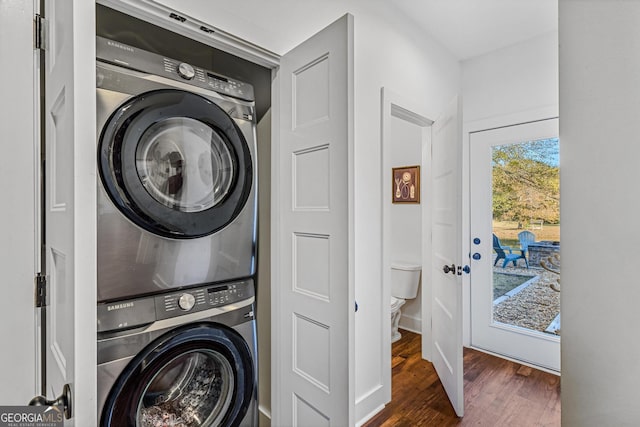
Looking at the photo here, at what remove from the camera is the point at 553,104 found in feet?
8.24

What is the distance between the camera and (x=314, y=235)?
1.32 metres

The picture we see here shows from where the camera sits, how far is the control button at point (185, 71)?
129 centimetres

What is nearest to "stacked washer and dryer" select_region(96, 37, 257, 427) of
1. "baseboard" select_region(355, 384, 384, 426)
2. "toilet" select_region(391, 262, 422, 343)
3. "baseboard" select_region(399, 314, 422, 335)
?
"baseboard" select_region(355, 384, 384, 426)

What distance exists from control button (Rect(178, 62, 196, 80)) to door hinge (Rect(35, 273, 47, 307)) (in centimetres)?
90

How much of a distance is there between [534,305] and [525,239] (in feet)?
1.93

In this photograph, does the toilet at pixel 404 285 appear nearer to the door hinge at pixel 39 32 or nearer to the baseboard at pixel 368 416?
the baseboard at pixel 368 416

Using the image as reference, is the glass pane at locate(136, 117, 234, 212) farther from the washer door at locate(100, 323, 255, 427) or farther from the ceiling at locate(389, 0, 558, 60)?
the ceiling at locate(389, 0, 558, 60)

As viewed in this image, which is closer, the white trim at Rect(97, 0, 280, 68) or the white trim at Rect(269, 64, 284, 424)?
the white trim at Rect(97, 0, 280, 68)

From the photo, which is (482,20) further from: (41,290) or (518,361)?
(41,290)

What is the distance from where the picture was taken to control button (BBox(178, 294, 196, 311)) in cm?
125

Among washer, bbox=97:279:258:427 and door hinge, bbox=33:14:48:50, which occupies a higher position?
door hinge, bbox=33:14:48:50

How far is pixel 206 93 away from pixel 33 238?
0.84 meters

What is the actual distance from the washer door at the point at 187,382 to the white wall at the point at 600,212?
129cm

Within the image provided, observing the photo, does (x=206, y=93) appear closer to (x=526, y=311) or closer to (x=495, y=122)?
(x=495, y=122)
